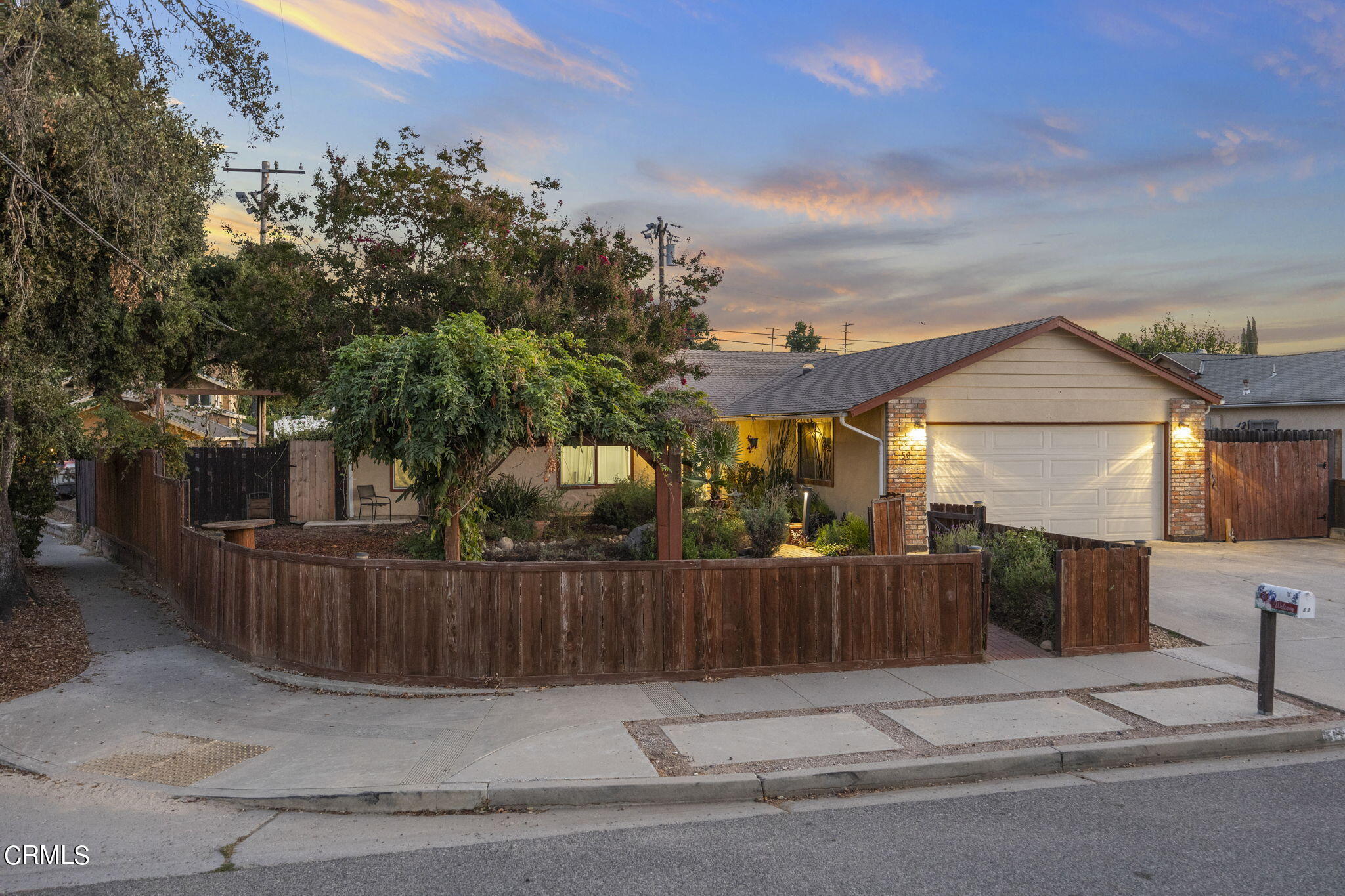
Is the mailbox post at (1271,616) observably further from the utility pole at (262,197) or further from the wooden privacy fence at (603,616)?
the utility pole at (262,197)

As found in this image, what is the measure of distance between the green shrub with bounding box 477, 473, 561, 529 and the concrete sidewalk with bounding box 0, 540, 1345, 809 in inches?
273

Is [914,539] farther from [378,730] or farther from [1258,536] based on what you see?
[378,730]

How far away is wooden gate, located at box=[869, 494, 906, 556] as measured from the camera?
12.5 m

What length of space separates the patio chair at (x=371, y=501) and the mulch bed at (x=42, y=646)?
740cm

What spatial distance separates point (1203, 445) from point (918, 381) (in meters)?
6.03

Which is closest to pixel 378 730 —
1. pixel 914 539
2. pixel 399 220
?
pixel 914 539

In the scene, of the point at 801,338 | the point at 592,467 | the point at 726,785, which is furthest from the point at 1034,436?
the point at 801,338

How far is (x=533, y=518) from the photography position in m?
15.9

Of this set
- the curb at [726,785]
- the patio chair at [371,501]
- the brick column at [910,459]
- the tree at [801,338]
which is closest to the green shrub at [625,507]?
the brick column at [910,459]

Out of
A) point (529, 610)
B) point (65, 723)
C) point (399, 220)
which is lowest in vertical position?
point (65, 723)

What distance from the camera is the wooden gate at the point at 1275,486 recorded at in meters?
16.7

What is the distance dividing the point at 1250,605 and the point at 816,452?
9.16m

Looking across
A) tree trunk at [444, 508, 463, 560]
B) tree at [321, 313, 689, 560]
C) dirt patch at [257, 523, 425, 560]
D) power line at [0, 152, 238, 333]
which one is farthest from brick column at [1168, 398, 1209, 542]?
power line at [0, 152, 238, 333]

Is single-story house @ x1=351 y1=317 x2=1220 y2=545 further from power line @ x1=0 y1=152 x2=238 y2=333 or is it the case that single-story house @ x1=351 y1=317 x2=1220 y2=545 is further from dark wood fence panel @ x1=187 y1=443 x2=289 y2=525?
power line @ x1=0 y1=152 x2=238 y2=333
